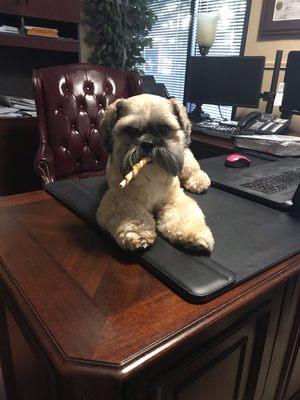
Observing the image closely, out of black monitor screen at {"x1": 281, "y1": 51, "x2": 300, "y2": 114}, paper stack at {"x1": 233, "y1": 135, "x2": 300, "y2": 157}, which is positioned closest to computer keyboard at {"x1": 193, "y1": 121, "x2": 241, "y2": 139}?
paper stack at {"x1": 233, "y1": 135, "x2": 300, "y2": 157}

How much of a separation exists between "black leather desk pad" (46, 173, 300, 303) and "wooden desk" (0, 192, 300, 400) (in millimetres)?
22

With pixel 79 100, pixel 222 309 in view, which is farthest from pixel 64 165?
pixel 222 309

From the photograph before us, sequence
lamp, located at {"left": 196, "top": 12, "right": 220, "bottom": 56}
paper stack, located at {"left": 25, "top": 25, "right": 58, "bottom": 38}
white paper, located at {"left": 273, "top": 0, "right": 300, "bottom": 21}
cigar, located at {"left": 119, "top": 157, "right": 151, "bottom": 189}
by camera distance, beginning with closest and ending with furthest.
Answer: cigar, located at {"left": 119, "top": 157, "right": 151, "bottom": 189} < white paper, located at {"left": 273, "top": 0, "right": 300, "bottom": 21} < paper stack, located at {"left": 25, "top": 25, "right": 58, "bottom": 38} < lamp, located at {"left": 196, "top": 12, "right": 220, "bottom": 56}

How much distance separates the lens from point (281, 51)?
7.02ft

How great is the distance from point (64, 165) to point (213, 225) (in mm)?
1246

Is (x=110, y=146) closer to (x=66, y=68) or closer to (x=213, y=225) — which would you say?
(x=213, y=225)

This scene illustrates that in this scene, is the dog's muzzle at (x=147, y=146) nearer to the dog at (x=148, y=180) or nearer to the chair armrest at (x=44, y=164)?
the dog at (x=148, y=180)

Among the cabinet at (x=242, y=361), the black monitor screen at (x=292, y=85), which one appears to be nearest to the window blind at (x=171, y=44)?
the black monitor screen at (x=292, y=85)

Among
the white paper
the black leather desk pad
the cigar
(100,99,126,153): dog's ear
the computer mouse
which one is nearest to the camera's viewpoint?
the black leather desk pad

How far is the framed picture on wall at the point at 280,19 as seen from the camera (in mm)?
2180

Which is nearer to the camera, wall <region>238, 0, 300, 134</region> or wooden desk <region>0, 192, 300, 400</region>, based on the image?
wooden desk <region>0, 192, 300, 400</region>

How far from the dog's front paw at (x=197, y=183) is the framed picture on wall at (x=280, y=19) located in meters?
1.75

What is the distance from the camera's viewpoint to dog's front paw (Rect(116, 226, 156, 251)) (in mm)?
705

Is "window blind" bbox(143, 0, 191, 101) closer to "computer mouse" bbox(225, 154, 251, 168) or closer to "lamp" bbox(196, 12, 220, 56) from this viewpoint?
"lamp" bbox(196, 12, 220, 56)
